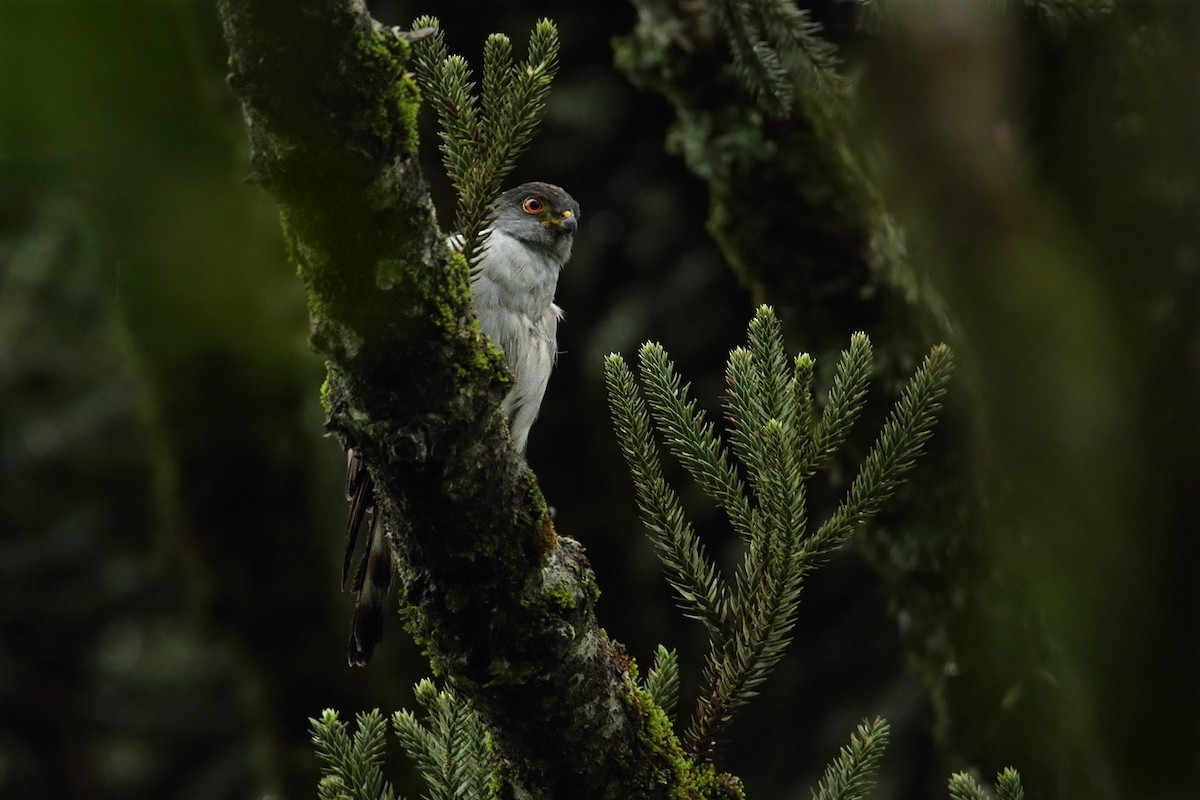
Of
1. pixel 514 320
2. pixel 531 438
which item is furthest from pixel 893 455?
pixel 531 438

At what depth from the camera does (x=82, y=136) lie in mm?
685

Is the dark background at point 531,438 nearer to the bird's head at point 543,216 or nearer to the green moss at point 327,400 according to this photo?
the green moss at point 327,400

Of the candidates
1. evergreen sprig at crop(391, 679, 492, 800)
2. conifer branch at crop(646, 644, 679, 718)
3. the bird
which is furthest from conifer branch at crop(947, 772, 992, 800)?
the bird

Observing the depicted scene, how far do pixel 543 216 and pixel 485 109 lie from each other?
2640mm

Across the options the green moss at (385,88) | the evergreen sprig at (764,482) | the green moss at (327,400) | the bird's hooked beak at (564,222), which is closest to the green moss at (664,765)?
the evergreen sprig at (764,482)

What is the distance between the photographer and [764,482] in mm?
1852

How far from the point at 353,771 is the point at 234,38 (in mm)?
1155

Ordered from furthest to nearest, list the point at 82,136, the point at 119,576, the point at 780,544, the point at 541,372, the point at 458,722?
the point at 119,576
the point at 541,372
the point at 458,722
the point at 780,544
the point at 82,136


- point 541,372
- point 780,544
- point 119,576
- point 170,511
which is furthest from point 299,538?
point 119,576

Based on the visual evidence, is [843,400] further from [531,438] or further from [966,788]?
[531,438]

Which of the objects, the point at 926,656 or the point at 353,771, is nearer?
the point at 353,771

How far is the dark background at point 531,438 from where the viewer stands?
32.2 inches

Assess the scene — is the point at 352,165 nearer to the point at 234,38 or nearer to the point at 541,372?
the point at 234,38

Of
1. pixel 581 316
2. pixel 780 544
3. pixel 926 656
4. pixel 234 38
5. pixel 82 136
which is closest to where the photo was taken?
pixel 82 136
